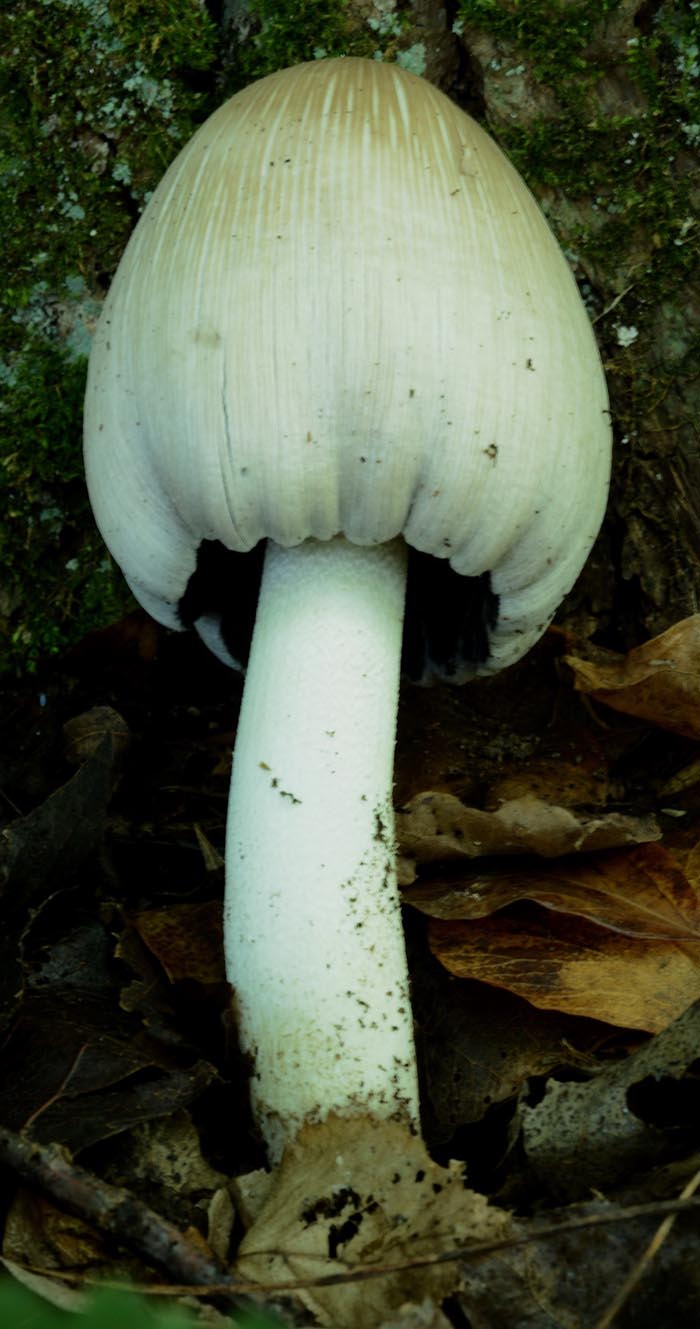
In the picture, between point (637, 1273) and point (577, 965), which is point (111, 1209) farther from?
point (577, 965)

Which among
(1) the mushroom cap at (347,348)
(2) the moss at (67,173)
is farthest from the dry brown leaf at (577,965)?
(2) the moss at (67,173)

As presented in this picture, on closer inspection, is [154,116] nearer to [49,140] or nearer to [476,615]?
[49,140]

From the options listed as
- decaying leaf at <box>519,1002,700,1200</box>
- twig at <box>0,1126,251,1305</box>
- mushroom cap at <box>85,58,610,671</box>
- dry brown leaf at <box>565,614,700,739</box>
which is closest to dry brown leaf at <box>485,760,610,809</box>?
dry brown leaf at <box>565,614,700,739</box>

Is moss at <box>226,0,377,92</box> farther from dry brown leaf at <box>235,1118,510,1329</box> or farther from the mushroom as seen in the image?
dry brown leaf at <box>235,1118,510,1329</box>

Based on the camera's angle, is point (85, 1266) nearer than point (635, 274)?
Answer: Yes

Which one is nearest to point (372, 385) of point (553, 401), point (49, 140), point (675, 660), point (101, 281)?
point (553, 401)

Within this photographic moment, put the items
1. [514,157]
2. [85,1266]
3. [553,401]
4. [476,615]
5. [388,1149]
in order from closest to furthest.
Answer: [85,1266] → [388,1149] → [553,401] → [476,615] → [514,157]
